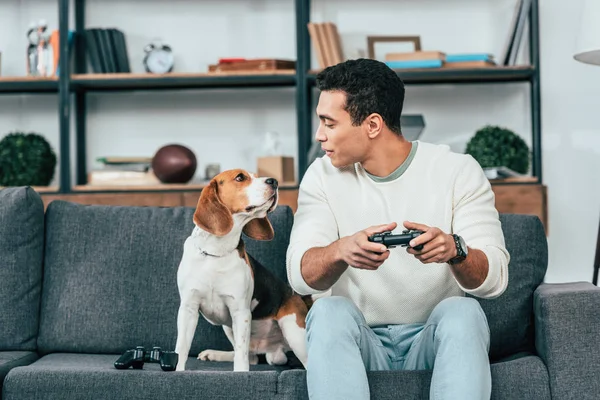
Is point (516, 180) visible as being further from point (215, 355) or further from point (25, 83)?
point (25, 83)

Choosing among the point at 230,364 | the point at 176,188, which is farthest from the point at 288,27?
the point at 230,364

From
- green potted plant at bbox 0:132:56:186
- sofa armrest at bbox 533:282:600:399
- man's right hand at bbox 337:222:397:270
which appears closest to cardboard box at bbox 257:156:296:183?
green potted plant at bbox 0:132:56:186

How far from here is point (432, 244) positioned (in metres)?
1.74

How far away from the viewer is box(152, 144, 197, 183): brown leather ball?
12.5ft

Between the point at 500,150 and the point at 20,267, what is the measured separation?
2.13 meters

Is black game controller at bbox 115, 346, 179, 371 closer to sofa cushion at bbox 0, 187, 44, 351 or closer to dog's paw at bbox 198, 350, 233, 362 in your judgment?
dog's paw at bbox 198, 350, 233, 362

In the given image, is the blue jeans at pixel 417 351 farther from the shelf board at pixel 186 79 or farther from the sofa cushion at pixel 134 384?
the shelf board at pixel 186 79

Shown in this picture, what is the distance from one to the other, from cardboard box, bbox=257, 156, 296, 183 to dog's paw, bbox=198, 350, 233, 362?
1.55 metres

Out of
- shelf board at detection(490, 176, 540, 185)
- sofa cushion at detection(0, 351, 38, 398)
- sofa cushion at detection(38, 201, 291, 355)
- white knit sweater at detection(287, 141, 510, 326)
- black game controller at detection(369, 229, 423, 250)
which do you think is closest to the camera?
black game controller at detection(369, 229, 423, 250)

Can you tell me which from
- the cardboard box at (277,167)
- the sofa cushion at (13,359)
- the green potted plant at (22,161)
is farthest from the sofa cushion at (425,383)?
the green potted plant at (22,161)

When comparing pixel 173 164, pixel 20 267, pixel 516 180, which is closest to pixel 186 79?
pixel 173 164

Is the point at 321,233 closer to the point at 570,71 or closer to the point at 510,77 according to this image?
the point at 510,77

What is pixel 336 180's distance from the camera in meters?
2.13

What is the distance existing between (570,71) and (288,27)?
135 cm
